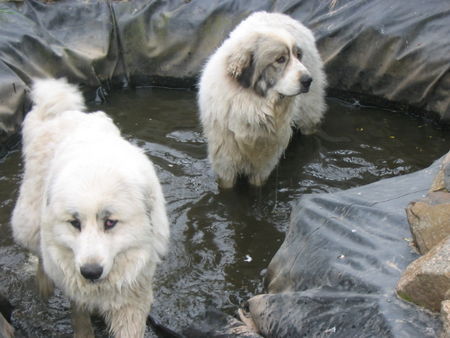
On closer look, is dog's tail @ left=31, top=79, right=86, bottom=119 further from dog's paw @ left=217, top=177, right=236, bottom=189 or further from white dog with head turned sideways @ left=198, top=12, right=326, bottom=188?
dog's paw @ left=217, top=177, right=236, bottom=189

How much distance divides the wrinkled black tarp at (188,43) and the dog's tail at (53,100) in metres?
2.18

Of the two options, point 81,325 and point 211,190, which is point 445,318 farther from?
point 211,190

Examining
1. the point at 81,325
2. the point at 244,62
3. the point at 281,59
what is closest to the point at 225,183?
the point at 244,62

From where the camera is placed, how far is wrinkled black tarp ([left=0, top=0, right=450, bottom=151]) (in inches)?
261

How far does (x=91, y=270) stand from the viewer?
9.19ft

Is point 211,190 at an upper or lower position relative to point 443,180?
lower

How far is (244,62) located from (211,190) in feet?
4.35

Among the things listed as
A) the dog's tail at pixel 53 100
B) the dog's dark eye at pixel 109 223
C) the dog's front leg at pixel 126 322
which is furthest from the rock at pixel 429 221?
the dog's tail at pixel 53 100

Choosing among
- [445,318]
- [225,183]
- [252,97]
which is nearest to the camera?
[445,318]

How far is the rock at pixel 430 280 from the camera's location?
238 cm

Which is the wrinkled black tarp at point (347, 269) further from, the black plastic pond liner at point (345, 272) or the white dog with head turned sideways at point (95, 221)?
the white dog with head turned sideways at point (95, 221)

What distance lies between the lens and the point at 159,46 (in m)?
7.77

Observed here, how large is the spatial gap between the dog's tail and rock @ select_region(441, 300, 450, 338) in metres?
2.79

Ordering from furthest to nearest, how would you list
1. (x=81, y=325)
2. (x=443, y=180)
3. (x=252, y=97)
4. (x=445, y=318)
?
(x=252, y=97)
(x=81, y=325)
(x=443, y=180)
(x=445, y=318)
